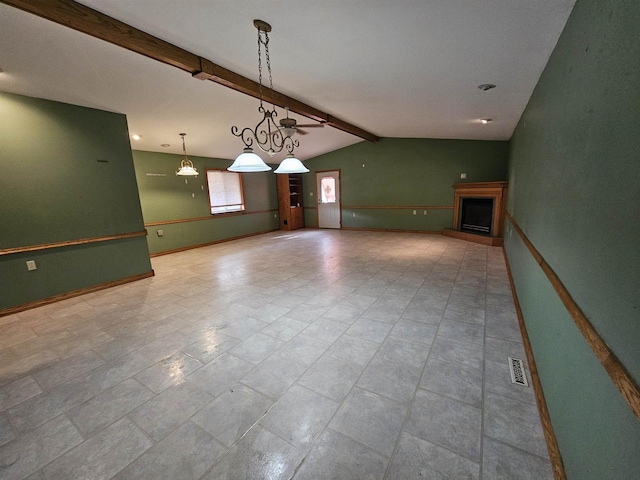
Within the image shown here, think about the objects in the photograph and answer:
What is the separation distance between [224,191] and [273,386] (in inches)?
260

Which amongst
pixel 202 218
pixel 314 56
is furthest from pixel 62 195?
pixel 314 56

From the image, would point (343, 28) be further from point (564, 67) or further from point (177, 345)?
point (177, 345)

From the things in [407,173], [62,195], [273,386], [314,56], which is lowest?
[273,386]

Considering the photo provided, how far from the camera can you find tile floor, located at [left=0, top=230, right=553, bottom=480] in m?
1.33

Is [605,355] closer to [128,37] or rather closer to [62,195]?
[128,37]

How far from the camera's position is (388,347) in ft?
7.28

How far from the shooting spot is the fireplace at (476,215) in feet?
19.7

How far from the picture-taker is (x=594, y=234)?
104cm

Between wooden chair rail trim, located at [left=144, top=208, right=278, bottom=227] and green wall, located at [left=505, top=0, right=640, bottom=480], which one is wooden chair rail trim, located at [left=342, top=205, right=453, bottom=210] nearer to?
wooden chair rail trim, located at [left=144, top=208, right=278, bottom=227]

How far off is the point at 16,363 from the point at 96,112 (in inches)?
128

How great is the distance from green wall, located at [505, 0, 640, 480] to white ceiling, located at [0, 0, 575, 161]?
58cm

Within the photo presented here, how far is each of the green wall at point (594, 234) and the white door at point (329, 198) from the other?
7.06 m

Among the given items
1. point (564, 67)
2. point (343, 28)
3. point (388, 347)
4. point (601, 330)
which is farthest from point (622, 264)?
point (343, 28)

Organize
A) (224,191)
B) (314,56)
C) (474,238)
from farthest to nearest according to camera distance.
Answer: (224,191)
(474,238)
(314,56)
